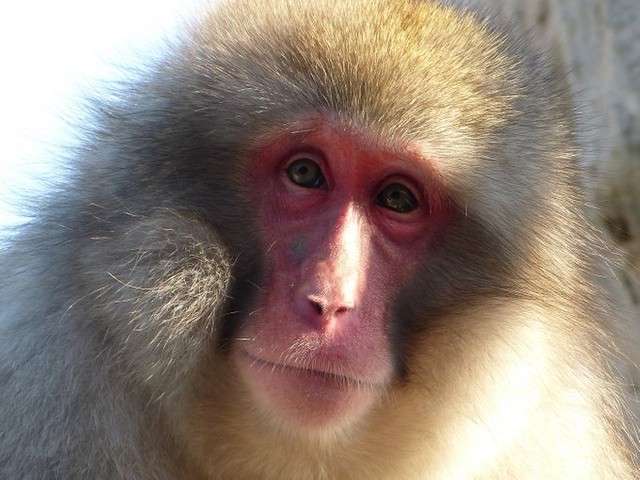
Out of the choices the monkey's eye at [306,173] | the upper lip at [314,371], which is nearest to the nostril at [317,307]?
the upper lip at [314,371]

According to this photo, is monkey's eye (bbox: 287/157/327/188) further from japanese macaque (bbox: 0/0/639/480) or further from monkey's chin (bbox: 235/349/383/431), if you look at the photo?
monkey's chin (bbox: 235/349/383/431)

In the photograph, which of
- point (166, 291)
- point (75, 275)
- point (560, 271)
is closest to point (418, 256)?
point (560, 271)

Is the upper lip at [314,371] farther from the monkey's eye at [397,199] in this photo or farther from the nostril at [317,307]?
the monkey's eye at [397,199]

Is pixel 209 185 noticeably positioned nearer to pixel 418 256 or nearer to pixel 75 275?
pixel 75 275

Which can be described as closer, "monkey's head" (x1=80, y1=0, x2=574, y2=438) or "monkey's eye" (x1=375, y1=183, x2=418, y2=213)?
"monkey's head" (x1=80, y1=0, x2=574, y2=438)

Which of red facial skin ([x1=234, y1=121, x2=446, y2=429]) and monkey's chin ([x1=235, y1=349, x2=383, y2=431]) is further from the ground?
red facial skin ([x1=234, y1=121, x2=446, y2=429])

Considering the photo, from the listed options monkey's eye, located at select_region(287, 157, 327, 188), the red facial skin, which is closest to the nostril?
the red facial skin

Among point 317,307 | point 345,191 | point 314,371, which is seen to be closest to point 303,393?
point 314,371
